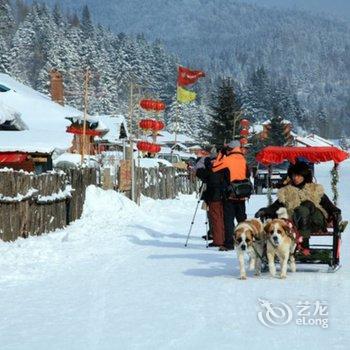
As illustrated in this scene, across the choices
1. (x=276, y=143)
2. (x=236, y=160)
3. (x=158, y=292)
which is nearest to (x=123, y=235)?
(x=236, y=160)

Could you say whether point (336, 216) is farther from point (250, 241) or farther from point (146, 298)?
point (146, 298)

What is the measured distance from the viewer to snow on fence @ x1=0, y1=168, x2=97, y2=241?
13867mm

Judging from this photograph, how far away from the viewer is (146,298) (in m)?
8.62

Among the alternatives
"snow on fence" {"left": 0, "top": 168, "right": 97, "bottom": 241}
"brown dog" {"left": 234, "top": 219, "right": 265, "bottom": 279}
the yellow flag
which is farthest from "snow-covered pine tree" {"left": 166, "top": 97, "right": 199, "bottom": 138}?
"brown dog" {"left": 234, "top": 219, "right": 265, "bottom": 279}

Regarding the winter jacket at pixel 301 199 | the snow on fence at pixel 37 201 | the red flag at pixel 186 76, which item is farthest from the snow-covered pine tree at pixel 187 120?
the winter jacket at pixel 301 199

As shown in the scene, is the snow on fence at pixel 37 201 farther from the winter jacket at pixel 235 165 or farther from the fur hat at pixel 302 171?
the fur hat at pixel 302 171

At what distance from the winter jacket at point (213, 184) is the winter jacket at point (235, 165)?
0.50ft

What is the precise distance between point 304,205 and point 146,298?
10.4ft

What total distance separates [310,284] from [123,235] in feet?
25.5

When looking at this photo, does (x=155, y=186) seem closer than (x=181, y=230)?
No

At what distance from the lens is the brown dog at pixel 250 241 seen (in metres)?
9.73

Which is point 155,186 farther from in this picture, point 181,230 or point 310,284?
point 310,284

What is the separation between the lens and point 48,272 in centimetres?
1091

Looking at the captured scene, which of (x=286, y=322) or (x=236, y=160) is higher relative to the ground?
(x=236, y=160)
